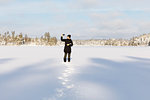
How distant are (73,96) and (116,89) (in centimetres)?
130

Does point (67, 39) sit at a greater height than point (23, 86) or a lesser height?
greater

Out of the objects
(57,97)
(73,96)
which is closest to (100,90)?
(73,96)

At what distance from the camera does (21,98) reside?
3.79 m

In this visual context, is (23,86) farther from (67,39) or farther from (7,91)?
(67,39)

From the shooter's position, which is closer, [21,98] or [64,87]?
[21,98]

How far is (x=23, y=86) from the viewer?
15.9 feet

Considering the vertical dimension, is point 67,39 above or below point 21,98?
above

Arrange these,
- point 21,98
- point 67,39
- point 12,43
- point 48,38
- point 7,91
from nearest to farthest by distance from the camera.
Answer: point 21,98 → point 7,91 → point 67,39 → point 12,43 → point 48,38

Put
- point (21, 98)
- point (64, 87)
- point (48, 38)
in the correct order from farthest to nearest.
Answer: point (48, 38) → point (64, 87) → point (21, 98)

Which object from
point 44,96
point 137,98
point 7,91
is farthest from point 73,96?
point 7,91

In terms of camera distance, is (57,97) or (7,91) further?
(7,91)

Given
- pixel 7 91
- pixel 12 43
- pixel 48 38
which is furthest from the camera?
pixel 48 38

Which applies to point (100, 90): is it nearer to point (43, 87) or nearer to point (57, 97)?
point (57, 97)

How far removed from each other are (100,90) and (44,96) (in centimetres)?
143
